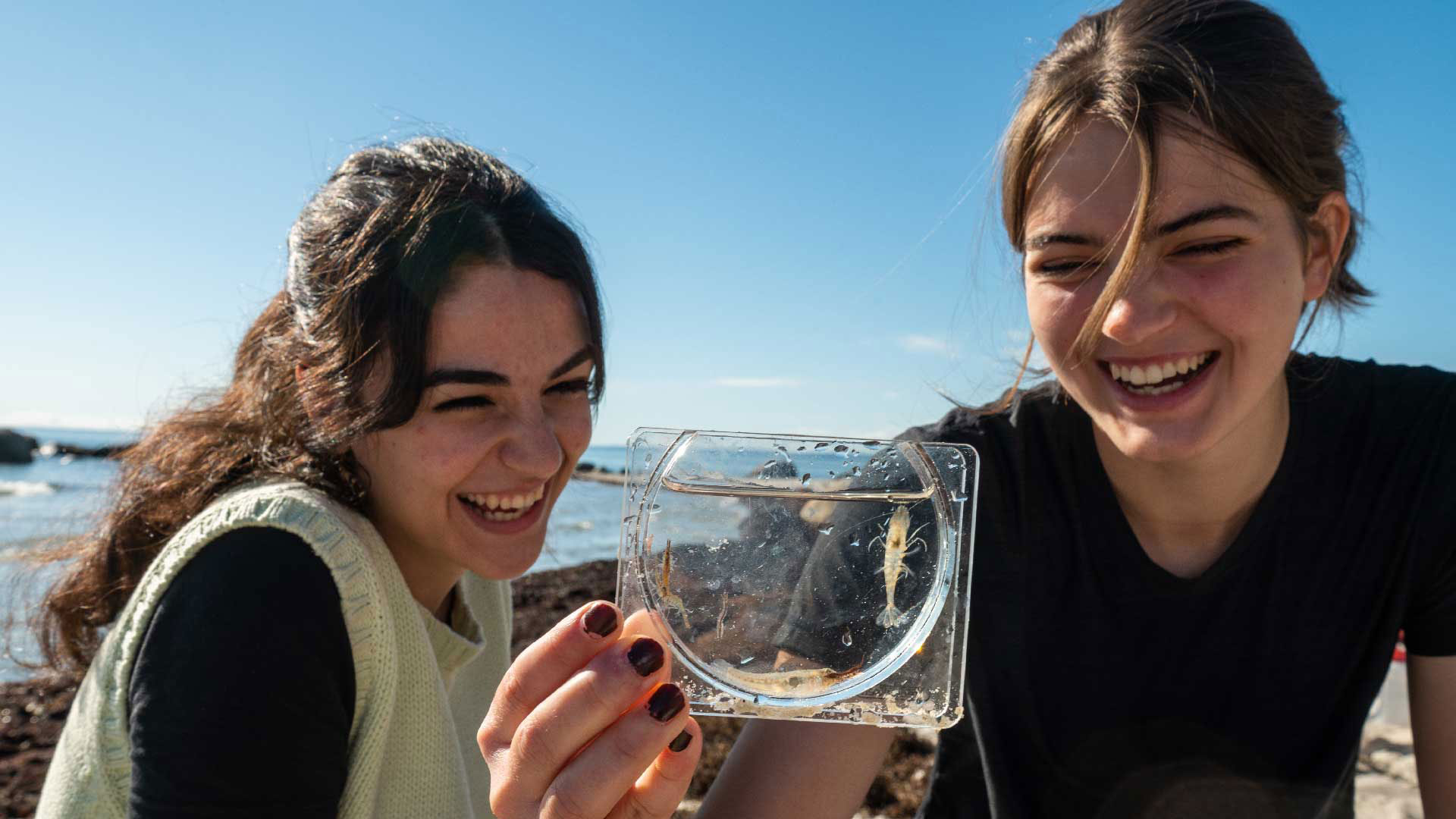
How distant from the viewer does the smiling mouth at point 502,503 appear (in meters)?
2.06

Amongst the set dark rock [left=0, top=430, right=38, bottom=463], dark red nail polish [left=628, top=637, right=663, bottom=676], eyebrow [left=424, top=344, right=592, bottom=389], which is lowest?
dark rock [left=0, top=430, right=38, bottom=463]

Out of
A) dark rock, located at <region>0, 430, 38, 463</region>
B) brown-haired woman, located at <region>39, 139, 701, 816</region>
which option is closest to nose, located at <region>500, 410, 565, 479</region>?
brown-haired woman, located at <region>39, 139, 701, 816</region>

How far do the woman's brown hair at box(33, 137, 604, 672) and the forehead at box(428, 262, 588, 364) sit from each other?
0.10ft

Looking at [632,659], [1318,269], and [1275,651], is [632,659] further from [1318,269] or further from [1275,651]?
[1318,269]

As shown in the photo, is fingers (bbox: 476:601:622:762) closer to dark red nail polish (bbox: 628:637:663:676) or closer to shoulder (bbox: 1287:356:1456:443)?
dark red nail polish (bbox: 628:637:663:676)

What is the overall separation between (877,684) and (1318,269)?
1.41m

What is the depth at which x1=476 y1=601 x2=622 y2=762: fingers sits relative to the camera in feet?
3.76

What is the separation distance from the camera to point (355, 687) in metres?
1.78

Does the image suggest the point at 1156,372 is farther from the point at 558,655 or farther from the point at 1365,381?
the point at 558,655

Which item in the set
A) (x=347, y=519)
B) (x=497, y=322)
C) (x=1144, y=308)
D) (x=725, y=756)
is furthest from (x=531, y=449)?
(x=725, y=756)

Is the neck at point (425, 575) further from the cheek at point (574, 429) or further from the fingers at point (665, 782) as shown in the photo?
the fingers at point (665, 782)

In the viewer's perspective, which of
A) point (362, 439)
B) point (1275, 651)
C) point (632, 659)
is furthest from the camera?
point (362, 439)

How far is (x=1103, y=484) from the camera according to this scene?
6.50ft

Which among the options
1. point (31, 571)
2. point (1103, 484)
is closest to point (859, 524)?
point (1103, 484)
